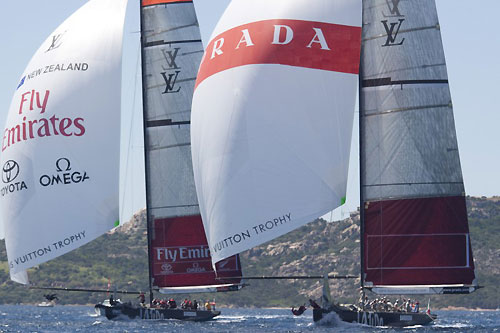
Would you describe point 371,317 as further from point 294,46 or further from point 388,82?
point 294,46

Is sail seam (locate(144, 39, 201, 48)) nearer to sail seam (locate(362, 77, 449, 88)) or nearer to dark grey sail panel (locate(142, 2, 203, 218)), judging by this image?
dark grey sail panel (locate(142, 2, 203, 218))

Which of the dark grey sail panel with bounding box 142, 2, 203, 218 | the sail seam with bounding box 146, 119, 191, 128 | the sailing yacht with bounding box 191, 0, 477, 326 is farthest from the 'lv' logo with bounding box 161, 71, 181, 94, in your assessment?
the sailing yacht with bounding box 191, 0, 477, 326

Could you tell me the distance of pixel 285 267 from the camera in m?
151

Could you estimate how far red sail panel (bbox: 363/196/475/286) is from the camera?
46781mm

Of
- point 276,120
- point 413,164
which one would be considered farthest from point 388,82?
point 276,120

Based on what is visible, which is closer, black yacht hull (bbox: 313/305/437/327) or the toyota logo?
black yacht hull (bbox: 313/305/437/327)

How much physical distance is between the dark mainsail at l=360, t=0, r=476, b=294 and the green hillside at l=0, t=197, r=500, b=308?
9211 centimetres

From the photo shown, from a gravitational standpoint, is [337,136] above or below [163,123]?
below

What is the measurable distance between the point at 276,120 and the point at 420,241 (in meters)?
8.90

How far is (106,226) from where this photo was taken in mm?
49969

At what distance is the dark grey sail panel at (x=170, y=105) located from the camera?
55.2 m

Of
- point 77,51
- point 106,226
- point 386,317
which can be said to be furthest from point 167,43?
point 386,317

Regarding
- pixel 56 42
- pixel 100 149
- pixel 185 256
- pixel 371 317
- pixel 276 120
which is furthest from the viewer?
pixel 185 256

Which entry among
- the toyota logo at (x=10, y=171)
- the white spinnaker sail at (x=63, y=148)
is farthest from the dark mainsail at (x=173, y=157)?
the toyota logo at (x=10, y=171)
